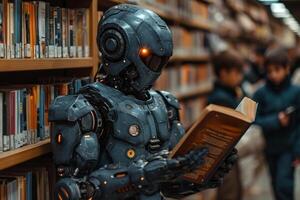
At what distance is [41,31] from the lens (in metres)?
2.18

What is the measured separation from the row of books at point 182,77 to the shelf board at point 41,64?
1.72 m

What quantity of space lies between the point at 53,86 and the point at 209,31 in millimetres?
4418

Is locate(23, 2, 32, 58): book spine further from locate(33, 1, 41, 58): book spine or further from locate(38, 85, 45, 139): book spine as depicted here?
locate(38, 85, 45, 139): book spine

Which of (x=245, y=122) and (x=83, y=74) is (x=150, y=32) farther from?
(x=83, y=74)

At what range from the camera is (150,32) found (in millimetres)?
2059

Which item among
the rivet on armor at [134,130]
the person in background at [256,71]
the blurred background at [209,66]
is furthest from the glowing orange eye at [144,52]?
the person in background at [256,71]

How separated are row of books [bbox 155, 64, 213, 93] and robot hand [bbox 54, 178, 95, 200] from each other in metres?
2.30

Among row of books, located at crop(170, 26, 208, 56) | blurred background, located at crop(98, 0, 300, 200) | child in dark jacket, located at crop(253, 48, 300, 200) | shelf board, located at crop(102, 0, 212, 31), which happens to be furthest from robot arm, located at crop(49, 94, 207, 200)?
row of books, located at crop(170, 26, 208, 56)

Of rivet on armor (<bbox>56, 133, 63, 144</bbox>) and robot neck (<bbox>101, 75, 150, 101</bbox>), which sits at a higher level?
robot neck (<bbox>101, 75, 150, 101</bbox>)

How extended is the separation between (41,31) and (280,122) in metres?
1.99

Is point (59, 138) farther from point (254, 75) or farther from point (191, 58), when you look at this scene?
point (254, 75)

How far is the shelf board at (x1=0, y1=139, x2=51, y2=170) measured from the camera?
6.17 ft

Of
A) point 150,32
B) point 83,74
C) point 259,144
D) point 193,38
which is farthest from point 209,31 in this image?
point 150,32

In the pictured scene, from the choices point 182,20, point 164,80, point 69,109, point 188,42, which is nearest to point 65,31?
point 69,109
